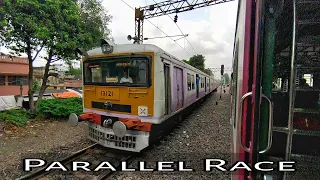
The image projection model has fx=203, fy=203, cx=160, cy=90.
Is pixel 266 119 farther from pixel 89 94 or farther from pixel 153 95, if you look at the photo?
pixel 89 94

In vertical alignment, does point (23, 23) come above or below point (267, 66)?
above

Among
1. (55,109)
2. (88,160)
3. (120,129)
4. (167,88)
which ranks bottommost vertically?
(88,160)

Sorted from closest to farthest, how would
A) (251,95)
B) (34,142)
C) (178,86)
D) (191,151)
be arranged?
1. (251,95)
2. (191,151)
3. (34,142)
4. (178,86)

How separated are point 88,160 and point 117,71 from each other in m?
2.24

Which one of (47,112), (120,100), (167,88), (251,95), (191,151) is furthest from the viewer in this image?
(47,112)

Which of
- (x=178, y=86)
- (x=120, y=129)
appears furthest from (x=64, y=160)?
(x=178, y=86)

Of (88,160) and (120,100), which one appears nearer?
(88,160)

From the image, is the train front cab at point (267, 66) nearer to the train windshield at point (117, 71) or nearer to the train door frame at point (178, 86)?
the train windshield at point (117, 71)

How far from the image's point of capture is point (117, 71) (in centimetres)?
504

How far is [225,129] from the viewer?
768 centimetres

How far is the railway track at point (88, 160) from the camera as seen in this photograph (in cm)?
393

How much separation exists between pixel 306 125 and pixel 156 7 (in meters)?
15.7

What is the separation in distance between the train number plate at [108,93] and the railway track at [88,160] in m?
1.44

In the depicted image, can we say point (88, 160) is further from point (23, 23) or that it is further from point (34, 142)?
point (23, 23)
